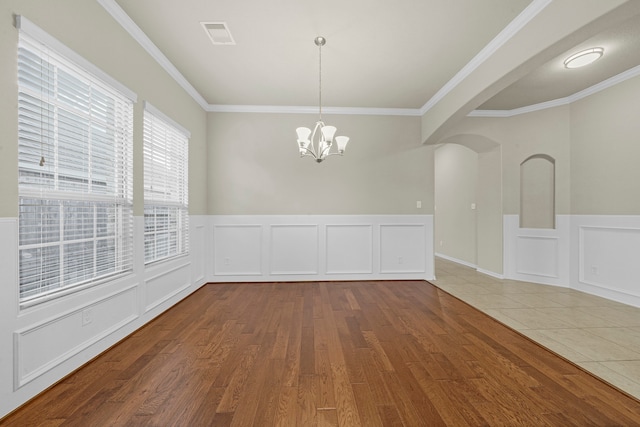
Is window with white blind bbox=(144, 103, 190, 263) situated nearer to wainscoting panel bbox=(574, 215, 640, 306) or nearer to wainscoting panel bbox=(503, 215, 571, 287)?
wainscoting panel bbox=(503, 215, 571, 287)

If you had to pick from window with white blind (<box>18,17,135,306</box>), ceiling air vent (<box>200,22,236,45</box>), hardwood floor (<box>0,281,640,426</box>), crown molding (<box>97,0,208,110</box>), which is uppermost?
ceiling air vent (<box>200,22,236,45</box>)

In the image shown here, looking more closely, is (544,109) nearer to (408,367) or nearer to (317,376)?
(408,367)

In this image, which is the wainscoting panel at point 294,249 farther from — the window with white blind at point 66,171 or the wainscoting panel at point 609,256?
the wainscoting panel at point 609,256

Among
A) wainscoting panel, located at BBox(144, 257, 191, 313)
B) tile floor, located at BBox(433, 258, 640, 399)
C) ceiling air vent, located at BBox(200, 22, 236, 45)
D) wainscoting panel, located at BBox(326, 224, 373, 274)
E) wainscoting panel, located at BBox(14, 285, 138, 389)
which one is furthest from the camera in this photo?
wainscoting panel, located at BBox(326, 224, 373, 274)

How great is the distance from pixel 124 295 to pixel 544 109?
20.7 feet

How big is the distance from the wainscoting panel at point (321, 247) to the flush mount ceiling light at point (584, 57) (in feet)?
8.72

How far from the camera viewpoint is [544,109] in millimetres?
4738

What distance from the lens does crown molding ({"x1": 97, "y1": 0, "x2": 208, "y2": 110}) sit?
8.13ft

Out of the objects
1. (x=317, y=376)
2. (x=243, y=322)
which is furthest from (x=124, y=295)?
(x=317, y=376)

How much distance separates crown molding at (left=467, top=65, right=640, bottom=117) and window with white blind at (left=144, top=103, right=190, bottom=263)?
4734mm

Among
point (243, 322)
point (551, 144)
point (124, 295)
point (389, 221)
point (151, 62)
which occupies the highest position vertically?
point (151, 62)

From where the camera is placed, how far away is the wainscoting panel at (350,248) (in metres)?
4.98

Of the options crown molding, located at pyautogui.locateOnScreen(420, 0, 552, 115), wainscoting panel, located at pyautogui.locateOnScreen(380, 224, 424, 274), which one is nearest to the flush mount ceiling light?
crown molding, located at pyautogui.locateOnScreen(420, 0, 552, 115)

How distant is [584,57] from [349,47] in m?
2.63
